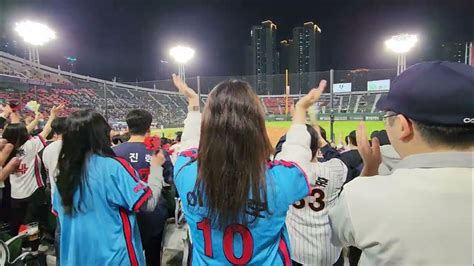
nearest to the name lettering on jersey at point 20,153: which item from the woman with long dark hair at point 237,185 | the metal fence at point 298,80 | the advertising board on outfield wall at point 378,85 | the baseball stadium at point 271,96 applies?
the woman with long dark hair at point 237,185

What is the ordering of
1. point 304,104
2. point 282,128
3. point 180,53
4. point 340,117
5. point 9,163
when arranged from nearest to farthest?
point 304,104 < point 9,163 < point 340,117 < point 180,53 < point 282,128

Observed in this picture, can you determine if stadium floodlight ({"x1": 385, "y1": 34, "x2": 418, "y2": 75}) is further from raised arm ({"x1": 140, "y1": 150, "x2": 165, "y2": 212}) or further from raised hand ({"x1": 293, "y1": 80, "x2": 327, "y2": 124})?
raised arm ({"x1": 140, "y1": 150, "x2": 165, "y2": 212})

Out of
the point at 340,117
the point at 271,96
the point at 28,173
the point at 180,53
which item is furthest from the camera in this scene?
the point at 271,96

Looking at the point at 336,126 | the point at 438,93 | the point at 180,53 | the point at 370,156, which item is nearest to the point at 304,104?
the point at 370,156

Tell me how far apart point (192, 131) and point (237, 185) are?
0.64m

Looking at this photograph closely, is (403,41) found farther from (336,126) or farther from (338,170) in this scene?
(338,170)

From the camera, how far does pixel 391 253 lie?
79 centimetres

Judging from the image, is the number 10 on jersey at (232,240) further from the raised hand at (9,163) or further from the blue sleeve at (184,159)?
the raised hand at (9,163)

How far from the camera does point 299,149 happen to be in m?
1.47

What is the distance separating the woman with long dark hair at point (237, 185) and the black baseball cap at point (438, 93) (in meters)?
0.61

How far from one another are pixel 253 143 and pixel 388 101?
1.89 ft

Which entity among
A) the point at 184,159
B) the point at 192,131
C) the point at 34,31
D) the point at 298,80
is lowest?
the point at 184,159

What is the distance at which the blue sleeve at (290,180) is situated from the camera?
132 cm

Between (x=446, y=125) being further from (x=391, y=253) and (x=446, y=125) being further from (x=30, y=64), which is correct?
(x=30, y=64)
